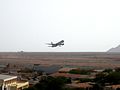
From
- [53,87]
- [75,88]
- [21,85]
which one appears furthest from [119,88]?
[21,85]

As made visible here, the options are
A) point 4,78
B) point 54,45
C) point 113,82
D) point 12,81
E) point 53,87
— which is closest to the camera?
point 4,78

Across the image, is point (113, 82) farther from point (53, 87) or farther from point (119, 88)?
point (53, 87)

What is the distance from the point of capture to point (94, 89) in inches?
786

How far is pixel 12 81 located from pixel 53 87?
2587 mm

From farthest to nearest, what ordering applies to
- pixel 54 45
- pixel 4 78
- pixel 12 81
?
pixel 54 45 → pixel 12 81 → pixel 4 78

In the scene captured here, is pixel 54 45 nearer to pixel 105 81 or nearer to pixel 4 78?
pixel 105 81

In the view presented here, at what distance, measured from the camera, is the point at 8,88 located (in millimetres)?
17359

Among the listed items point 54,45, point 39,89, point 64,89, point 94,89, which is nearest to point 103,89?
point 94,89

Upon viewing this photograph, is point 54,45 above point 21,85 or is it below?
above

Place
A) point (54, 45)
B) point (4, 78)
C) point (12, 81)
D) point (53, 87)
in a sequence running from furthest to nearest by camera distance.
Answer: point (54, 45) < point (53, 87) < point (12, 81) < point (4, 78)

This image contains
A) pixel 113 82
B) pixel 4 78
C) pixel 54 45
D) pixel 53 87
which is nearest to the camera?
pixel 4 78

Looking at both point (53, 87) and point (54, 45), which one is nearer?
point (53, 87)

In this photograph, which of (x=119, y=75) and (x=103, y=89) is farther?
(x=119, y=75)

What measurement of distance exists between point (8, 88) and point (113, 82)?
918 cm
